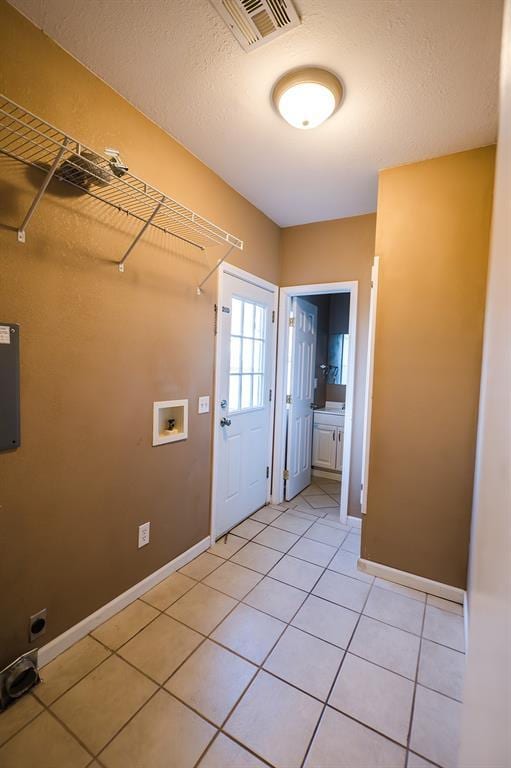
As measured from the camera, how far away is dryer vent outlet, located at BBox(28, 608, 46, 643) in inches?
54.8

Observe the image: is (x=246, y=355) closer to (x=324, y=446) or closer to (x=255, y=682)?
(x=324, y=446)

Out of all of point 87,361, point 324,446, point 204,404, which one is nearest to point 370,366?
point 204,404

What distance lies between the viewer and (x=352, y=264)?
2812 mm

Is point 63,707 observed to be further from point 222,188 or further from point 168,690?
point 222,188

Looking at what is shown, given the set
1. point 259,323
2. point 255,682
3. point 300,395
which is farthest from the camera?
point 300,395

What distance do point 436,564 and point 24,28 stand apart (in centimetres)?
329

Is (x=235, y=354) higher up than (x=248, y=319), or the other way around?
Result: (x=248, y=319)

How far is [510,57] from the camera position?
790 millimetres

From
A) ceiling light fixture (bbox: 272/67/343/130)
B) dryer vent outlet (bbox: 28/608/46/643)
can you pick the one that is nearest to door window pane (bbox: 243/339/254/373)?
ceiling light fixture (bbox: 272/67/343/130)

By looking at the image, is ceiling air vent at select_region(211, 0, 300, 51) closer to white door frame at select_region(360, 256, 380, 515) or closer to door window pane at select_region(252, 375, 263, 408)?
white door frame at select_region(360, 256, 380, 515)

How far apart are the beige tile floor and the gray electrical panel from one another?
3.45 feet

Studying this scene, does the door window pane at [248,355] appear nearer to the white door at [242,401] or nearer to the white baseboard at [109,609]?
the white door at [242,401]

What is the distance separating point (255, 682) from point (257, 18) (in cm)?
267

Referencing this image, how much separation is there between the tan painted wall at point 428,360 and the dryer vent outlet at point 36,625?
6.10 ft
